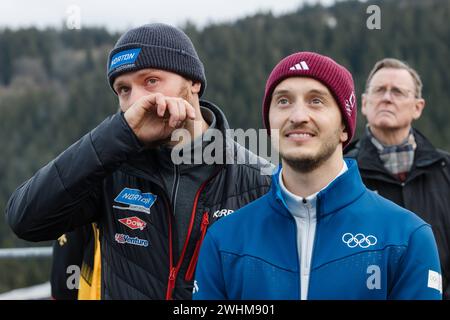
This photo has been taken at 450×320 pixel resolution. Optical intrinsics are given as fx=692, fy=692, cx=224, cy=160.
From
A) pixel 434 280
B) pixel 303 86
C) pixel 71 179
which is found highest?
pixel 303 86

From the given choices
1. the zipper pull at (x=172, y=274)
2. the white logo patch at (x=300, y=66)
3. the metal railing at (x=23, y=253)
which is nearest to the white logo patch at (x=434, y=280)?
the white logo patch at (x=300, y=66)

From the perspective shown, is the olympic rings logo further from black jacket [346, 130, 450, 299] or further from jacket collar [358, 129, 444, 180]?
jacket collar [358, 129, 444, 180]

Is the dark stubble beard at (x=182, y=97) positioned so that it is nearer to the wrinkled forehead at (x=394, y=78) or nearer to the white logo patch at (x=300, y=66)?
the white logo patch at (x=300, y=66)

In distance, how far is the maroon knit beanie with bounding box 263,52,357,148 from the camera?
2533 mm

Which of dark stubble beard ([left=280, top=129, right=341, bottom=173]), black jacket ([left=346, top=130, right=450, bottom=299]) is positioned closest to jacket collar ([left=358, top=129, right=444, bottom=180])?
black jacket ([left=346, top=130, right=450, bottom=299])

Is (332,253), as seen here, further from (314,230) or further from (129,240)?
(129,240)

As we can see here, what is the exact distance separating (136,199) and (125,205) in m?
0.06

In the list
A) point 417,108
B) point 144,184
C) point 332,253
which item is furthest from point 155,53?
point 417,108

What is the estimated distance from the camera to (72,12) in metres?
3.98

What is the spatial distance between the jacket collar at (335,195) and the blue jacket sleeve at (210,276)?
271 mm

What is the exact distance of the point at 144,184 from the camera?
9.32 ft
